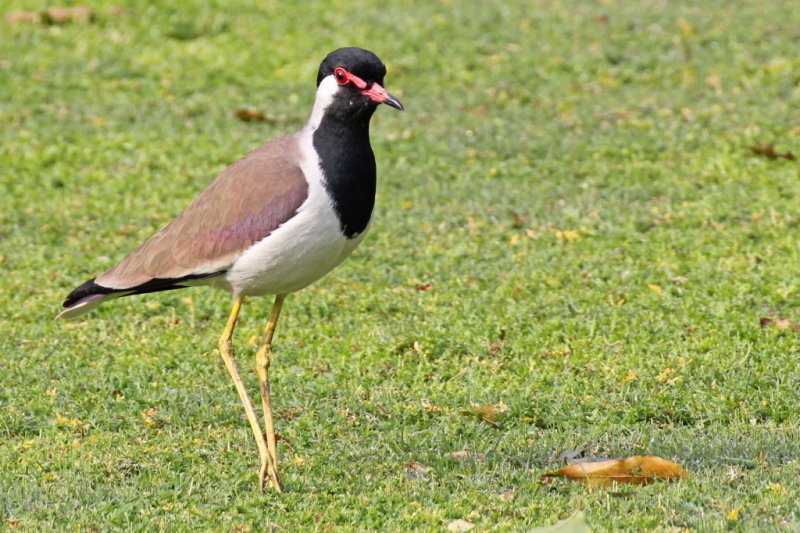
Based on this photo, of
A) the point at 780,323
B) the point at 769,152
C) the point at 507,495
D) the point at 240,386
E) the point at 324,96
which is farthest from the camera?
the point at 769,152

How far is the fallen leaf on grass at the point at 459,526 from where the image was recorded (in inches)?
193

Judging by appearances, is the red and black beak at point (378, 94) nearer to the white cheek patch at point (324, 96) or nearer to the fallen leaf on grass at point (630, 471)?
the white cheek patch at point (324, 96)

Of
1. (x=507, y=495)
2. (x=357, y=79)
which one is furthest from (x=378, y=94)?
(x=507, y=495)

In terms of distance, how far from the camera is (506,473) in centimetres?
551

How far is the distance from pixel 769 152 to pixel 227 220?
574cm

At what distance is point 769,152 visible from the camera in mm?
9898

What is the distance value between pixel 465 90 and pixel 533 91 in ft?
2.19

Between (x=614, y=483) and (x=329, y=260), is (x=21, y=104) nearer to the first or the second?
(x=329, y=260)

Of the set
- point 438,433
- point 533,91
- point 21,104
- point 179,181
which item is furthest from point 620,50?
point 438,433

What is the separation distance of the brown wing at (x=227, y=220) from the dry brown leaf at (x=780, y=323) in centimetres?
309

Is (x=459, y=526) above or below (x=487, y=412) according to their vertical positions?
above

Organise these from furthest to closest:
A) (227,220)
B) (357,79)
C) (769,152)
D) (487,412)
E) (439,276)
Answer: (769,152)
(439,276)
(487,412)
(227,220)
(357,79)

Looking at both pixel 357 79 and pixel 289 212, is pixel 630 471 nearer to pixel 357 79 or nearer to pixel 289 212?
pixel 289 212

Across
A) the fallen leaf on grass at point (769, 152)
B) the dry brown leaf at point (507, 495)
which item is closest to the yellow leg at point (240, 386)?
the dry brown leaf at point (507, 495)
